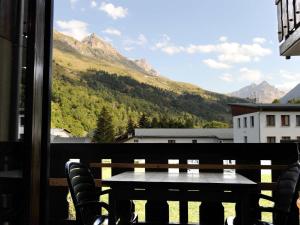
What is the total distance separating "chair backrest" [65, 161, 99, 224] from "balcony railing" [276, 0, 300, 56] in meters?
4.37

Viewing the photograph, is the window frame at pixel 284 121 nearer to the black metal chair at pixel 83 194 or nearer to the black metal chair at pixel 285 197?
the black metal chair at pixel 285 197

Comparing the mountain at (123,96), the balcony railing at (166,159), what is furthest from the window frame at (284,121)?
the balcony railing at (166,159)

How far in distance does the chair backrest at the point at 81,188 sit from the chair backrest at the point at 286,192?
1069 mm

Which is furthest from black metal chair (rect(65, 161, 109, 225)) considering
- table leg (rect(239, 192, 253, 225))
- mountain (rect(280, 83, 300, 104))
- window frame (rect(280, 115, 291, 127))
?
window frame (rect(280, 115, 291, 127))

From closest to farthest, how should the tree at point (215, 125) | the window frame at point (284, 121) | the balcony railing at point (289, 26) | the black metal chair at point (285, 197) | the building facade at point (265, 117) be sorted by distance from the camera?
1. the black metal chair at point (285, 197)
2. the balcony railing at point (289, 26)
3. the tree at point (215, 125)
4. the building facade at point (265, 117)
5. the window frame at point (284, 121)

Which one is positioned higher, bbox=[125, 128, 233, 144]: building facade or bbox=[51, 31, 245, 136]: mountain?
bbox=[51, 31, 245, 136]: mountain

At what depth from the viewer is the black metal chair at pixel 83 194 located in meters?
1.76

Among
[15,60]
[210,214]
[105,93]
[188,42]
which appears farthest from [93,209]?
[188,42]

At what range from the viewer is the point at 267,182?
2.21 metres

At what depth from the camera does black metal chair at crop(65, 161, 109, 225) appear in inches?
69.2

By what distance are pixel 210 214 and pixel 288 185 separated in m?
0.68

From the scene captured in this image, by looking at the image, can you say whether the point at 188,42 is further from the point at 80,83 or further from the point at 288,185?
the point at 288,185

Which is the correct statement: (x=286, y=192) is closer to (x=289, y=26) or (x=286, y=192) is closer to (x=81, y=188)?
(x=81, y=188)

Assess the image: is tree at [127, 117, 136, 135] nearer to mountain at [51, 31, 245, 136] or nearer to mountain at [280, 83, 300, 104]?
mountain at [51, 31, 245, 136]
